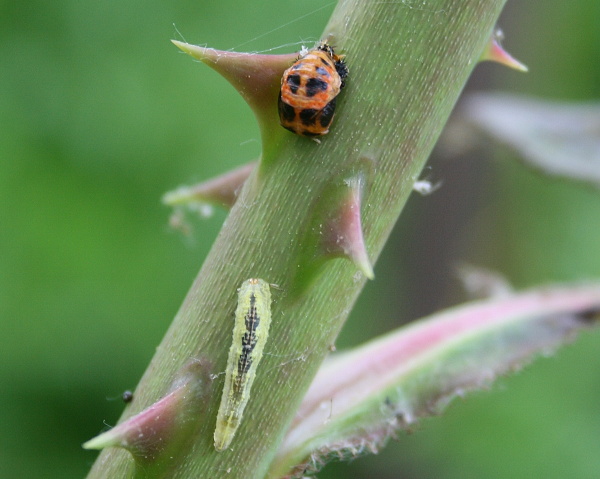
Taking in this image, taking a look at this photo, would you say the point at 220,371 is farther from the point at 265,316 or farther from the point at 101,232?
the point at 101,232

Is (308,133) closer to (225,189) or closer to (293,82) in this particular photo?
(293,82)

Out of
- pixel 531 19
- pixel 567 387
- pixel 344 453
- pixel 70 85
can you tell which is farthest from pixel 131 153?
pixel 531 19

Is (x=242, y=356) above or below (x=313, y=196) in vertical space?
below

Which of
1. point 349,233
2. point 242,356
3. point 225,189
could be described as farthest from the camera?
point 225,189

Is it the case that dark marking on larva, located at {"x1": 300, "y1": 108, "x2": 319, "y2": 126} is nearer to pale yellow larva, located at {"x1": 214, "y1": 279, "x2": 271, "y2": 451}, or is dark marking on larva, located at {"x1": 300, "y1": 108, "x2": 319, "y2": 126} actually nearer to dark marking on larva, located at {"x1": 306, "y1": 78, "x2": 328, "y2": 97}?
dark marking on larva, located at {"x1": 306, "y1": 78, "x2": 328, "y2": 97}

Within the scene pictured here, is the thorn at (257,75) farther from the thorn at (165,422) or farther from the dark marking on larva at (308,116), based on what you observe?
the thorn at (165,422)

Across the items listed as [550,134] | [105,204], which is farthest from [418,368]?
[105,204]

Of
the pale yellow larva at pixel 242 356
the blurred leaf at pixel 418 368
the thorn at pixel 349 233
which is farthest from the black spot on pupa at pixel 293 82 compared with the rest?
the blurred leaf at pixel 418 368
